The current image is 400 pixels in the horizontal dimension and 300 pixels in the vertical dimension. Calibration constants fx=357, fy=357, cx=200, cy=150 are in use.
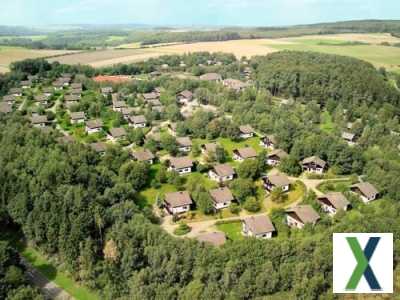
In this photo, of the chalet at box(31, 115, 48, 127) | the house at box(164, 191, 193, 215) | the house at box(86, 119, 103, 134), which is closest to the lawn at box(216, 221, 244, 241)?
the house at box(164, 191, 193, 215)

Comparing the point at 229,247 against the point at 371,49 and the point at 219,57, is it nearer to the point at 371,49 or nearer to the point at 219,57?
the point at 219,57

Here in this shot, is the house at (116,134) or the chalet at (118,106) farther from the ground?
the chalet at (118,106)

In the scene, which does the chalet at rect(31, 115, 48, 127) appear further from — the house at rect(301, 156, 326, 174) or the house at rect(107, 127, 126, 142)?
the house at rect(301, 156, 326, 174)

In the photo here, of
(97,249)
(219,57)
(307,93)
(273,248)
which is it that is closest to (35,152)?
(97,249)

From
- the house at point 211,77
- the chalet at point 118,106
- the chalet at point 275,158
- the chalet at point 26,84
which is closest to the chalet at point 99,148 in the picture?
the chalet at point 118,106

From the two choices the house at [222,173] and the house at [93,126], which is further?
the house at [93,126]

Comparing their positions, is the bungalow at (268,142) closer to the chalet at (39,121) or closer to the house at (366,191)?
the house at (366,191)

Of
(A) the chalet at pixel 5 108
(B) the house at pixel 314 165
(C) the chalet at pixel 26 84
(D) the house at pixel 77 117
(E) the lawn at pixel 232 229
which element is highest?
(C) the chalet at pixel 26 84
